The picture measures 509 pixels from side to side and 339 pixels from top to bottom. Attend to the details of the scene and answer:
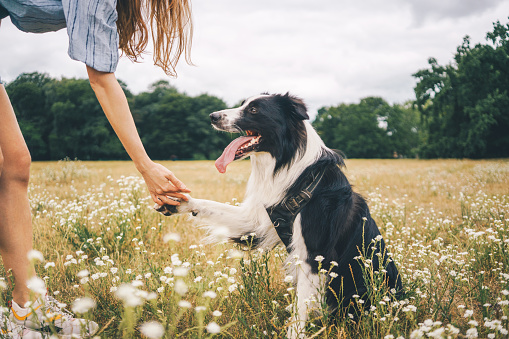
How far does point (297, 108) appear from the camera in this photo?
9.25 ft

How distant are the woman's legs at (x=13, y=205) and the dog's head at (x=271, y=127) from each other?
4.60ft

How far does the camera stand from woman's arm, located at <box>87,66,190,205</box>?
1772 millimetres

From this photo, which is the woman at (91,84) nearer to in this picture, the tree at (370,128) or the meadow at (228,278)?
the meadow at (228,278)

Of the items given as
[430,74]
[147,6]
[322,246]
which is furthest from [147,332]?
[430,74]

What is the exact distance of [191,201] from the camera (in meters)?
2.80

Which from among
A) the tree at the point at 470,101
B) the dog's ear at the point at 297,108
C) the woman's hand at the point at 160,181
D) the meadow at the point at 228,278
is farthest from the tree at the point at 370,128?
the woman's hand at the point at 160,181

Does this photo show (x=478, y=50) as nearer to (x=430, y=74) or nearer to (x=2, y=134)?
(x=430, y=74)

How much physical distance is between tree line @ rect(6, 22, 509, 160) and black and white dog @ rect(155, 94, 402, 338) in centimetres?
835

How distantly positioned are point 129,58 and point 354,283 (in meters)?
2.33

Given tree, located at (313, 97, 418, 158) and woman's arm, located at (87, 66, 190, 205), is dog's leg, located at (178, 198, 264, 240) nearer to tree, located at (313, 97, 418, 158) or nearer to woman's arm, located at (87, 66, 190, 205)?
woman's arm, located at (87, 66, 190, 205)

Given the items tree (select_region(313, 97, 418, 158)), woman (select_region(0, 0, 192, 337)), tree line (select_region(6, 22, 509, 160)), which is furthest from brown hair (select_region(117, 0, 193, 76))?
tree (select_region(313, 97, 418, 158))

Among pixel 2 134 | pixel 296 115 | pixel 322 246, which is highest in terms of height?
pixel 296 115

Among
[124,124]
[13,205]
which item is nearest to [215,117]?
[124,124]

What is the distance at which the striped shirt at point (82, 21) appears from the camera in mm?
1662
